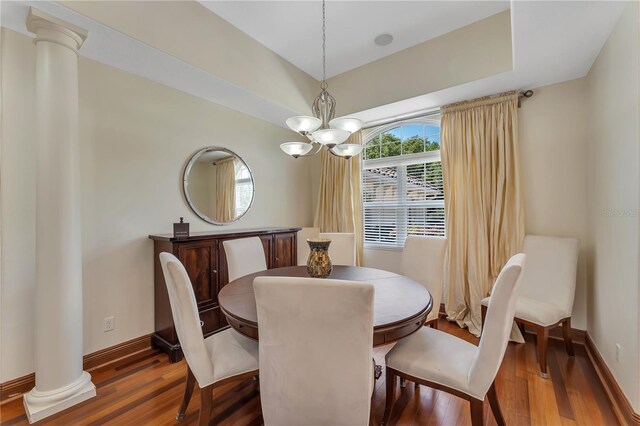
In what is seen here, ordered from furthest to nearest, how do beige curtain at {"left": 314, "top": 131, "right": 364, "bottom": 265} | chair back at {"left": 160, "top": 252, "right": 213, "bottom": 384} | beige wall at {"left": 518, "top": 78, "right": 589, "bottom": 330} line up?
beige curtain at {"left": 314, "top": 131, "right": 364, "bottom": 265}, beige wall at {"left": 518, "top": 78, "right": 589, "bottom": 330}, chair back at {"left": 160, "top": 252, "right": 213, "bottom": 384}

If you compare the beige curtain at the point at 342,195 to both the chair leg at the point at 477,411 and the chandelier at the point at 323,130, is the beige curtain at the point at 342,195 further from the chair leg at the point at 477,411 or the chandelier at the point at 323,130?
the chair leg at the point at 477,411

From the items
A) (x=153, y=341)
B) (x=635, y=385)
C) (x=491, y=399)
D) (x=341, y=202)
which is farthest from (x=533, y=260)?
(x=153, y=341)

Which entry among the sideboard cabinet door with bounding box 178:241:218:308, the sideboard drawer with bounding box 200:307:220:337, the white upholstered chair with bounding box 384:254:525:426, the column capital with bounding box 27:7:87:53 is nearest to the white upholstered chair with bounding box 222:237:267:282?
the sideboard cabinet door with bounding box 178:241:218:308

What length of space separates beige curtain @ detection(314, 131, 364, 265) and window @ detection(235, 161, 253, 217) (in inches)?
Result: 44.6

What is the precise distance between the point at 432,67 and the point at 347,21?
1.00 metres

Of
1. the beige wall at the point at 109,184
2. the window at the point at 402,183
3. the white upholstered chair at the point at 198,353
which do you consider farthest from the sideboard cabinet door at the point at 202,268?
the window at the point at 402,183

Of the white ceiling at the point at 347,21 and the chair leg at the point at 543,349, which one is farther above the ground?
the white ceiling at the point at 347,21

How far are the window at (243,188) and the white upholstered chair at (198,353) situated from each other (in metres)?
1.93

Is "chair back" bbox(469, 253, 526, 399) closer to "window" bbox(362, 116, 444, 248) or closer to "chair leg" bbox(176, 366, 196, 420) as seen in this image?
"chair leg" bbox(176, 366, 196, 420)

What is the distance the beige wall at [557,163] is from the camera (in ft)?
8.38

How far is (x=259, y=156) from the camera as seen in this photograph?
11.9 feet

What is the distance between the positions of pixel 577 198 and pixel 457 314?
1643 millimetres

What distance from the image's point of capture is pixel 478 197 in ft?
9.70

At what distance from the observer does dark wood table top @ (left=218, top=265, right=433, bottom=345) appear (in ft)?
4.28
